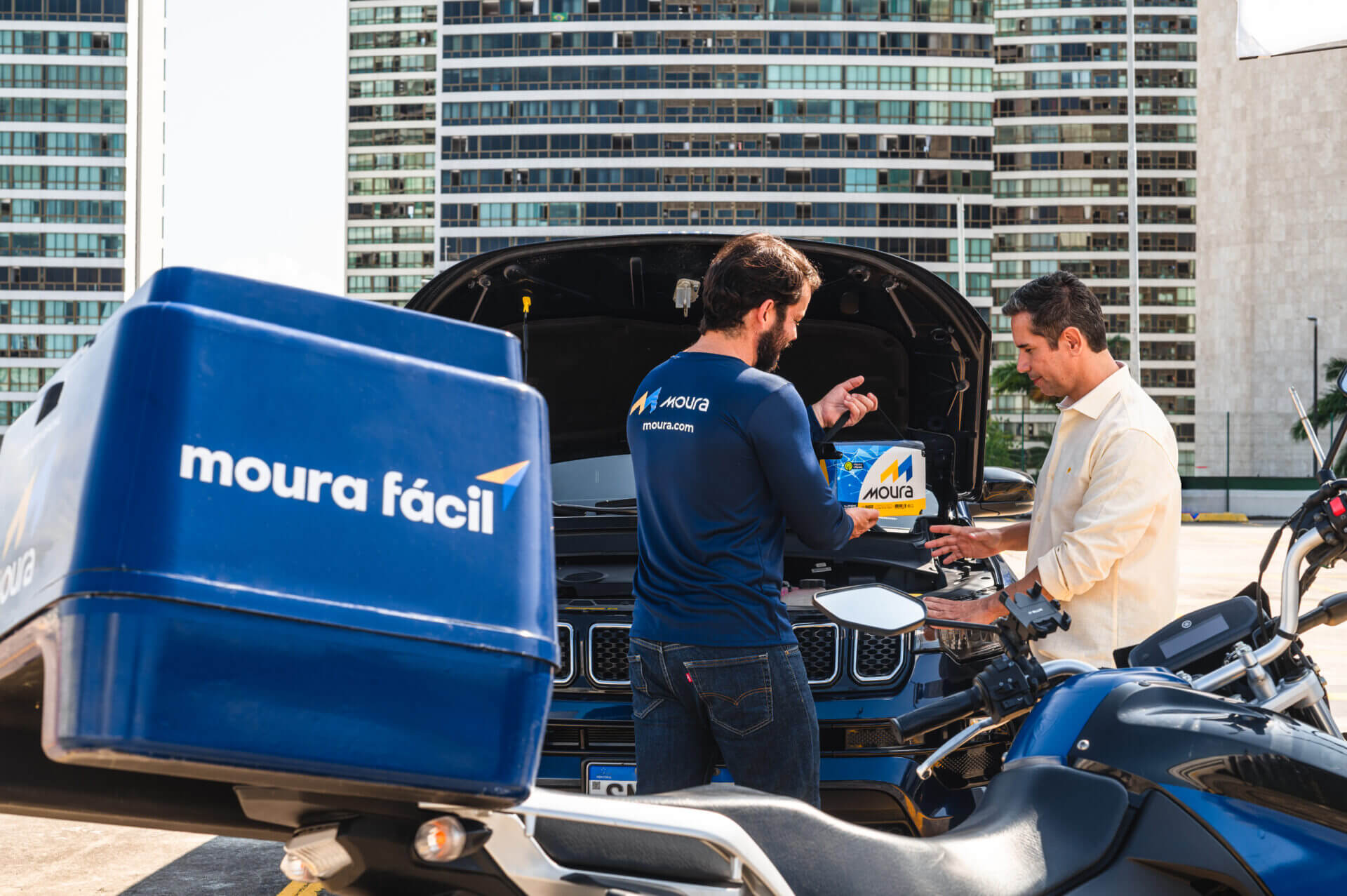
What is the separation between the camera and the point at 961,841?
5.36 feet

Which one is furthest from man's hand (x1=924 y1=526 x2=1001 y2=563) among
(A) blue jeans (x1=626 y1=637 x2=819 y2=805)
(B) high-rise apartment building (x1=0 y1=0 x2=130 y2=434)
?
(B) high-rise apartment building (x1=0 y1=0 x2=130 y2=434)

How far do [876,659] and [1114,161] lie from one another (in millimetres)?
98362

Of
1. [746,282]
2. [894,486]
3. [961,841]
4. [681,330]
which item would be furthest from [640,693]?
[681,330]

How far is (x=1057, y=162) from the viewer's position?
308 feet

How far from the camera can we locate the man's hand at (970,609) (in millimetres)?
2693

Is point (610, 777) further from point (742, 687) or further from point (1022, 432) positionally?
point (1022, 432)

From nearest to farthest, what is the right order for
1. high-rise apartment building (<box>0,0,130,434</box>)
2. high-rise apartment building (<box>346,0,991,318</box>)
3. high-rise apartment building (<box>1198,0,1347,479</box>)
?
high-rise apartment building (<box>1198,0,1347,479</box>) < high-rise apartment building (<box>346,0,991,318</box>) < high-rise apartment building (<box>0,0,130,434</box>)

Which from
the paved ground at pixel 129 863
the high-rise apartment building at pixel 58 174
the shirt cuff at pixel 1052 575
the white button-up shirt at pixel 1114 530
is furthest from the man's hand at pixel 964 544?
the high-rise apartment building at pixel 58 174

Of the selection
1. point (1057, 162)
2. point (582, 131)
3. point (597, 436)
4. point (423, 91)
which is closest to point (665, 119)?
point (582, 131)

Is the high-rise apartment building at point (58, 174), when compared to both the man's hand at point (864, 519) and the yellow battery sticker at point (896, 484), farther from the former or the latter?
the man's hand at point (864, 519)

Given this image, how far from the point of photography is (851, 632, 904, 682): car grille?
3.50 m

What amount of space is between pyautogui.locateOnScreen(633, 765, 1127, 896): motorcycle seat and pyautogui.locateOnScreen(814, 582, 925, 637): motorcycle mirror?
26cm

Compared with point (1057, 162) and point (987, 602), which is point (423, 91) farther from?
point (987, 602)

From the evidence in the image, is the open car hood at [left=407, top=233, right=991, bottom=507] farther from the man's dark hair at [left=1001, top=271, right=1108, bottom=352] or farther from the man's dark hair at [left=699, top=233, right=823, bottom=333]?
the man's dark hair at [left=699, top=233, right=823, bottom=333]
